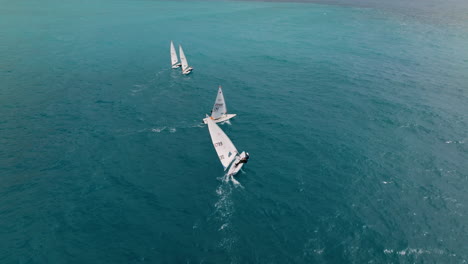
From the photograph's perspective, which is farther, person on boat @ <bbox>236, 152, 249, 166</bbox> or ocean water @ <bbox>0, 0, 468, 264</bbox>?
person on boat @ <bbox>236, 152, 249, 166</bbox>

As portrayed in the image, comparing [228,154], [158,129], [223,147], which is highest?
[223,147]

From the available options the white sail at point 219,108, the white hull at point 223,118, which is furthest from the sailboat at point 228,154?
the white hull at point 223,118

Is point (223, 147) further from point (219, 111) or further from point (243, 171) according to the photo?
point (219, 111)

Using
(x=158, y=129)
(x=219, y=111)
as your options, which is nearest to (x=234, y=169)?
(x=219, y=111)

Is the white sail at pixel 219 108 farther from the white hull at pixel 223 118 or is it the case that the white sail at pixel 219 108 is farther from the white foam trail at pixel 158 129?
the white foam trail at pixel 158 129

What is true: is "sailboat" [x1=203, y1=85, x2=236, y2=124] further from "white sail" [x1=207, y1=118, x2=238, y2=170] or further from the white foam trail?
"white sail" [x1=207, y1=118, x2=238, y2=170]

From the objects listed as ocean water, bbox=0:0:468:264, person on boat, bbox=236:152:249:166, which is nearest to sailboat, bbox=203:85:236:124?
ocean water, bbox=0:0:468:264

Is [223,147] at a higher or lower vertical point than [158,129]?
higher

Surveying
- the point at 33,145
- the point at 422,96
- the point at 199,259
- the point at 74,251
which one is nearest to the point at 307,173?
the point at 199,259
